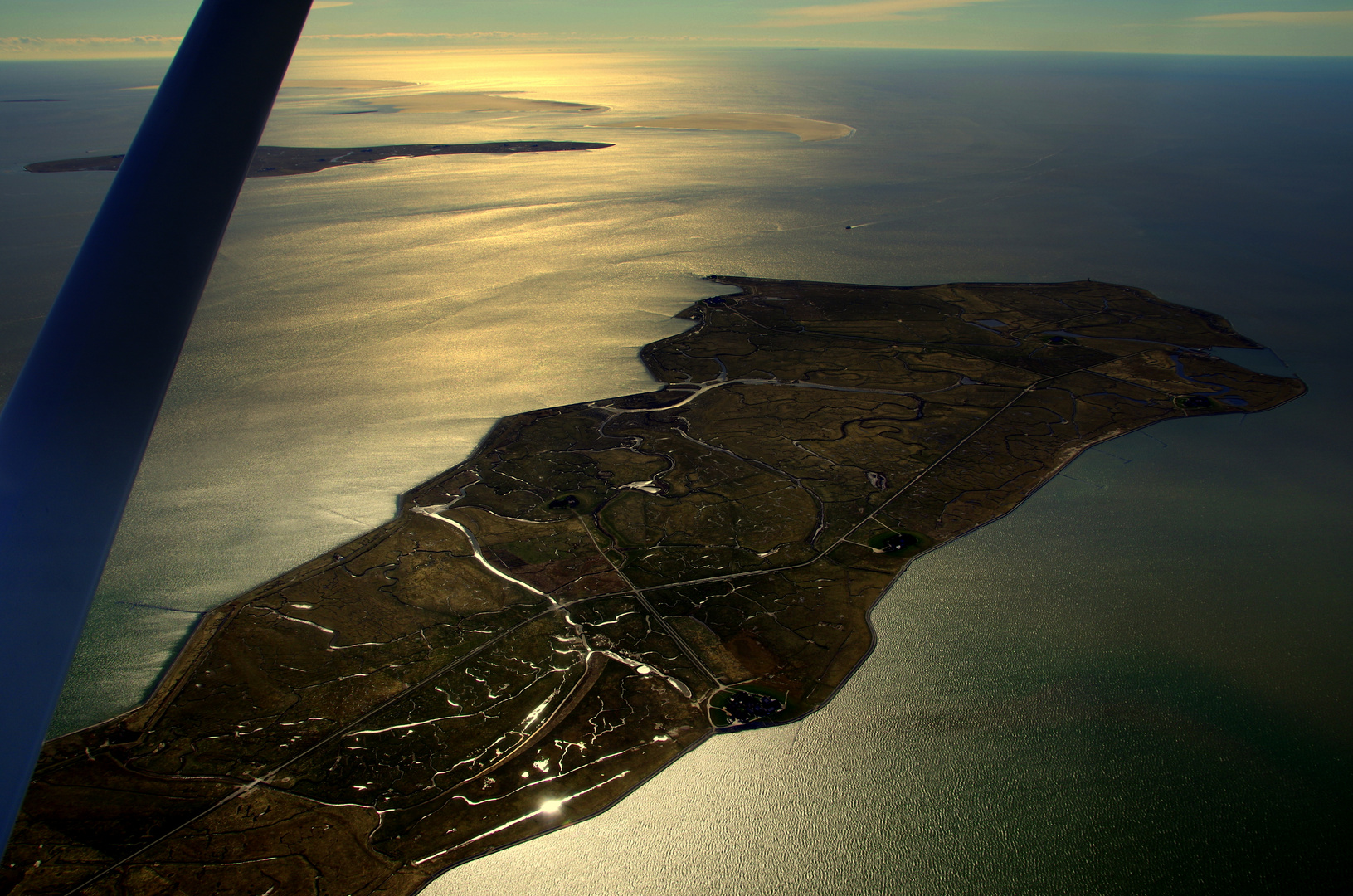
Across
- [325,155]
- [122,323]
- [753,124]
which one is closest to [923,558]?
[122,323]

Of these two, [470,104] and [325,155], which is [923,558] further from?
[470,104]

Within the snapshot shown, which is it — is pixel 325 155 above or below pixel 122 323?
below

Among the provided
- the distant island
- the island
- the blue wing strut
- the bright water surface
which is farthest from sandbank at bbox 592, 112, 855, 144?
the blue wing strut

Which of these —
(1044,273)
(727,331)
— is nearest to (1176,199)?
(1044,273)

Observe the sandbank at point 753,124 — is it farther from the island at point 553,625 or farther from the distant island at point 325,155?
the island at point 553,625

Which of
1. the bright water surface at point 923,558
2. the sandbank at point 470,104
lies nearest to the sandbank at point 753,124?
the sandbank at point 470,104

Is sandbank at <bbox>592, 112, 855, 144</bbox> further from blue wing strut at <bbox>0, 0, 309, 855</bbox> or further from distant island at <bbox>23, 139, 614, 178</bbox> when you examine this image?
blue wing strut at <bbox>0, 0, 309, 855</bbox>
